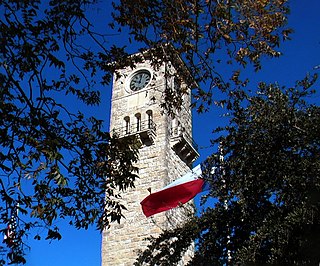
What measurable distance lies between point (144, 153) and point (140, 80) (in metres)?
4.35

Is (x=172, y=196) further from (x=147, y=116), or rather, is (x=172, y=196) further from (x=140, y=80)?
(x=140, y=80)

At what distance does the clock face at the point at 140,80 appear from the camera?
23191 millimetres

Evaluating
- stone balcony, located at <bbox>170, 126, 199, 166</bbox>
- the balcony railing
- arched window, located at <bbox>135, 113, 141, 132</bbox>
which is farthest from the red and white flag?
arched window, located at <bbox>135, 113, 141, 132</bbox>

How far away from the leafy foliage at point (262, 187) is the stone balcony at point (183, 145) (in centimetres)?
1027

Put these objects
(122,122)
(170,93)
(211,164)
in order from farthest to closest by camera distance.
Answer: (122,122) < (211,164) < (170,93)

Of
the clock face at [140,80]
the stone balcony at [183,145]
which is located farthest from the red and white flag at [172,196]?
the clock face at [140,80]

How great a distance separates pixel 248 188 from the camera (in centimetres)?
985

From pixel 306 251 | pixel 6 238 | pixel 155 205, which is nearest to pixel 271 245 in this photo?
pixel 306 251

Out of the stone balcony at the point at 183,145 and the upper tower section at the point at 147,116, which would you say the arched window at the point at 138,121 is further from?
the stone balcony at the point at 183,145

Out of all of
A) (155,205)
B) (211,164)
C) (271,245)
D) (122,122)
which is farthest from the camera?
(122,122)

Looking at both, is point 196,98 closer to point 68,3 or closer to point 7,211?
point 68,3

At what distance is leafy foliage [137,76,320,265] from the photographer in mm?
8727

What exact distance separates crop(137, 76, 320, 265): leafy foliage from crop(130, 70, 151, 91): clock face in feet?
41.5

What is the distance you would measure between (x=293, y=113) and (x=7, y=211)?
6076mm
